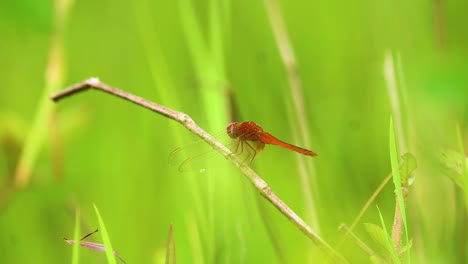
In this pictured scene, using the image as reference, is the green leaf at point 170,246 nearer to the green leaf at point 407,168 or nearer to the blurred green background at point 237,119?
the blurred green background at point 237,119

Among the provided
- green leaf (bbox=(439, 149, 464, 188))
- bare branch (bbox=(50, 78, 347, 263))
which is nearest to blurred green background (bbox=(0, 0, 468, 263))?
green leaf (bbox=(439, 149, 464, 188))

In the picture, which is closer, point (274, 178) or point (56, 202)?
point (274, 178)

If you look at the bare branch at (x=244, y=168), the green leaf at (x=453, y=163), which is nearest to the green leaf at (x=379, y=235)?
the bare branch at (x=244, y=168)

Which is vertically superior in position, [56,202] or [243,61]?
[243,61]

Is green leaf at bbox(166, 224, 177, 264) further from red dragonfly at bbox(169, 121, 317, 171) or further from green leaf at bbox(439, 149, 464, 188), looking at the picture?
green leaf at bbox(439, 149, 464, 188)

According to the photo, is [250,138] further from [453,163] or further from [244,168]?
[453,163]

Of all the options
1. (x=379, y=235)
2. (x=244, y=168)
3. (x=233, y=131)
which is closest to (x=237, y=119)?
(x=233, y=131)

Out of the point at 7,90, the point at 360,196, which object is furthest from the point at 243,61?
the point at 360,196

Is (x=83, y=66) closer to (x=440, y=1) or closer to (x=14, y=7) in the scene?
(x=14, y=7)
